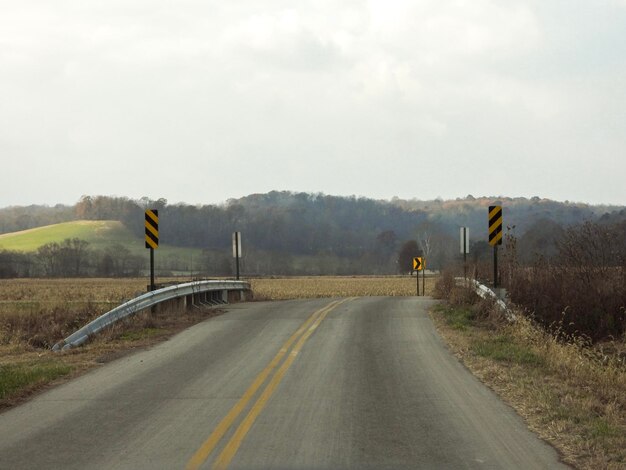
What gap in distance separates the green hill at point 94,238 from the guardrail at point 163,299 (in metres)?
95.6

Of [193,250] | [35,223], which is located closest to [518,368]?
Answer: [193,250]

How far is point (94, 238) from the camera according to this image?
456 ft

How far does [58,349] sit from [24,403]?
5322 mm

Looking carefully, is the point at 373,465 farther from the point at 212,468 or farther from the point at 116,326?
the point at 116,326

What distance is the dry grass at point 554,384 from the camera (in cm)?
713

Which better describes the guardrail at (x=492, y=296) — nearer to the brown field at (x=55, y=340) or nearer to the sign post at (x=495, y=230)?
the sign post at (x=495, y=230)

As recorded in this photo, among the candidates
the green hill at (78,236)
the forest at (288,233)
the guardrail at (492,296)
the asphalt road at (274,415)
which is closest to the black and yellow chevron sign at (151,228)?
the asphalt road at (274,415)

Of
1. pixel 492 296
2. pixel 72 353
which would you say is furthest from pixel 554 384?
pixel 72 353

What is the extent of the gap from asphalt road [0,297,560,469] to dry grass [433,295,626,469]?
1.03 ft

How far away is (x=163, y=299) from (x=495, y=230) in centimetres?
980

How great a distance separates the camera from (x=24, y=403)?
31.4ft

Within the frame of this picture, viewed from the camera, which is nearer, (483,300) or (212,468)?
(212,468)

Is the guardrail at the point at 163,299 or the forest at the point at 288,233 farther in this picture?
the forest at the point at 288,233

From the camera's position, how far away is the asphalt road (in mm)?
6727
